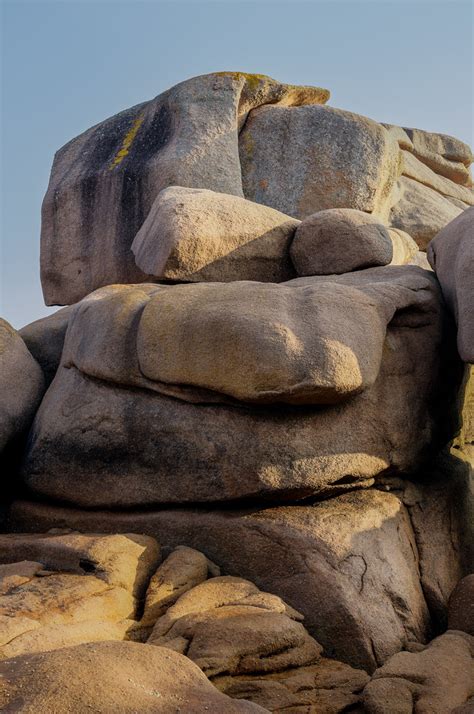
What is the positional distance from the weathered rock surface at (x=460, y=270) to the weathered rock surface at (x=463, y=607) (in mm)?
1630

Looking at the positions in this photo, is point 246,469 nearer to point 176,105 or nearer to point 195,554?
point 195,554

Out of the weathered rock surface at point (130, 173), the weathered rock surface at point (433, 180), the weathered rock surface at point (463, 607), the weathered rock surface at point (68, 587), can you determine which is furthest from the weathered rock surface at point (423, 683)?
the weathered rock surface at point (433, 180)

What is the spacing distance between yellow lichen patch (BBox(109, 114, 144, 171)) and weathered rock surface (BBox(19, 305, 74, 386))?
10.0 feet

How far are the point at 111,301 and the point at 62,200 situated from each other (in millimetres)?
4443

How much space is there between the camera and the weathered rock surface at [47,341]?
8.30 m

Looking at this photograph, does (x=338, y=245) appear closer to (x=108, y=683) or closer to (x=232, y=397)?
(x=232, y=397)

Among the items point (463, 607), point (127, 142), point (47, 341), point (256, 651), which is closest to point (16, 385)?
point (47, 341)

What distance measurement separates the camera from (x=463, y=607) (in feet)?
21.1

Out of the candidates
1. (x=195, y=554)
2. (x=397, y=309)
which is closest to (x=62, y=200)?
(x=397, y=309)

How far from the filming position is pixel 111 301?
7.31 metres

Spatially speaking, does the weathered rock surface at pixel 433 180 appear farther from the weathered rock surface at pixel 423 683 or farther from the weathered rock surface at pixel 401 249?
the weathered rock surface at pixel 423 683

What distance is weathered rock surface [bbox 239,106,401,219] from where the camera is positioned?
1152 cm

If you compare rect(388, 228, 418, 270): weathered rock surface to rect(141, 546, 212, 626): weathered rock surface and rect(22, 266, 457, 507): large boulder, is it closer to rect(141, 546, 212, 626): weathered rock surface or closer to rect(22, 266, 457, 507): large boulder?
rect(22, 266, 457, 507): large boulder

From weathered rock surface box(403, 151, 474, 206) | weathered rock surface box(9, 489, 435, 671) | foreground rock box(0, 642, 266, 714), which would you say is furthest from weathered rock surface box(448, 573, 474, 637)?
weathered rock surface box(403, 151, 474, 206)
